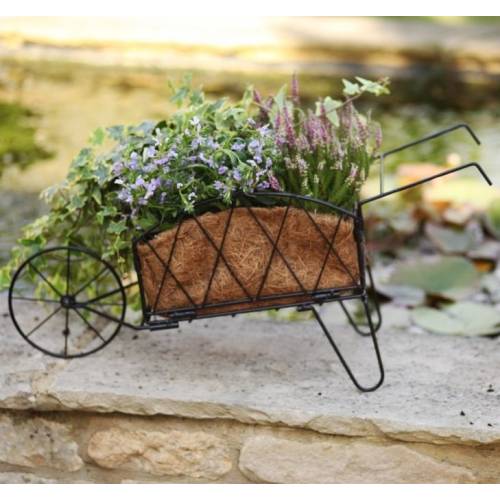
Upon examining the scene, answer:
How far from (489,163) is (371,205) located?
3.21ft

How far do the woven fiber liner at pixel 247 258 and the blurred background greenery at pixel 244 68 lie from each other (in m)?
2.82

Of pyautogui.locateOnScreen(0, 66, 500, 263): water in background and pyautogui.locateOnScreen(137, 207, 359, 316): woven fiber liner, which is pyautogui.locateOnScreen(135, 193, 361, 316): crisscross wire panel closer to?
pyautogui.locateOnScreen(137, 207, 359, 316): woven fiber liner

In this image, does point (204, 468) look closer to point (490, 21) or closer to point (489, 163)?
point (489, 163)

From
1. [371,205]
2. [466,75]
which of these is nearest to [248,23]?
[466,75]

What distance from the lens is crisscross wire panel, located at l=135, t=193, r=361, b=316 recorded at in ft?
7.85

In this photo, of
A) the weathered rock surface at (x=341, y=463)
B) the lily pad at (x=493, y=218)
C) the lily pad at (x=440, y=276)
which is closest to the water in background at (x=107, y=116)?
the lily pad at (x=493, y=218)

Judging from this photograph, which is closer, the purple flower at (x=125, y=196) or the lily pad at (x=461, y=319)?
the purple flower at (x=125, y=196)

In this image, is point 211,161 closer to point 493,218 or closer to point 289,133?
point 289,133

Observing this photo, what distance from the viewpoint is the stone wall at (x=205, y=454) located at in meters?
2.38

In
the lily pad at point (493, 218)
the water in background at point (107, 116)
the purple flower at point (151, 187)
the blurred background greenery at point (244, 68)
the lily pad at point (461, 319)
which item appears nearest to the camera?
the purple flower at point (151, 187)

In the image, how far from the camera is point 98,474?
254cm

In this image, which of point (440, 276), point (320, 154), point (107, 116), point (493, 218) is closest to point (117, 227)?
point (320, 154)

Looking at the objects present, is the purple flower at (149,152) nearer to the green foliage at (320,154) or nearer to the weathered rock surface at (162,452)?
the green foliage at (320,154)

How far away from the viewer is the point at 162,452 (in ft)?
8.14
